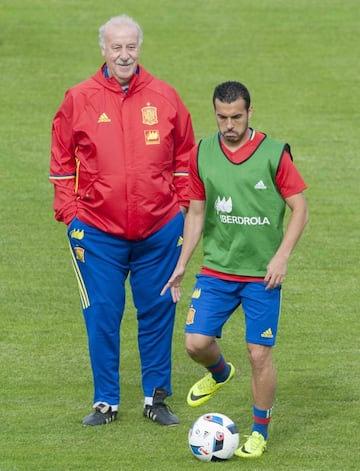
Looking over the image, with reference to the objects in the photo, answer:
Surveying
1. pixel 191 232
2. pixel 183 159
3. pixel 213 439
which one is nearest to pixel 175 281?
pixel 191 232

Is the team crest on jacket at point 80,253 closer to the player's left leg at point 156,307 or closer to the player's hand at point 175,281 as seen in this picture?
the player's left leg at point 156,307

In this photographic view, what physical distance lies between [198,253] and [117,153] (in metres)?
6.08

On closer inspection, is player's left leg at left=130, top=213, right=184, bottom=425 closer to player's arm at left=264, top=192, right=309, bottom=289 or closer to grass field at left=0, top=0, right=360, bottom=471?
grass field at left=0, top=0, right=360, bottom=471

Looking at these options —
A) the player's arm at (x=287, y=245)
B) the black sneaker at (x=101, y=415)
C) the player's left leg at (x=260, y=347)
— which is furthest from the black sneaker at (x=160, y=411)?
the player's arm at (x=287, y=245)

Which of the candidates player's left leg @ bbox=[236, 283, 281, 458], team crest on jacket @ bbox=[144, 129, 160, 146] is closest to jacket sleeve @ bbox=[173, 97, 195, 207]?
team crest on jacket @ bbox=[144, 129, 160, 146]

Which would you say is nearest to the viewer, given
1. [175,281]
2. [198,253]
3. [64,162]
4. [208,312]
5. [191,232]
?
[208,312]

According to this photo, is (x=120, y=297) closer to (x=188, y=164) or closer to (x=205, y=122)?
(x=188, y=164)

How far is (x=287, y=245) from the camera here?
9242 mm

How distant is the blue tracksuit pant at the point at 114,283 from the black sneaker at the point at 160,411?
280 millimetres

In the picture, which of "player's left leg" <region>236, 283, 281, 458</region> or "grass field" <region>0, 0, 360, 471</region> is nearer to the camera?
"player's left leg" <region>236, 283, 281, 458</region>

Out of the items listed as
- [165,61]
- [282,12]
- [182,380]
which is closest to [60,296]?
[182,380]

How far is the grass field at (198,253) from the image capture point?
9.99 m

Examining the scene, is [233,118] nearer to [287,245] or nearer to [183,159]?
[287,245]

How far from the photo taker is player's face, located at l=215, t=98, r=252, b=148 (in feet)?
Answer: 30.5
